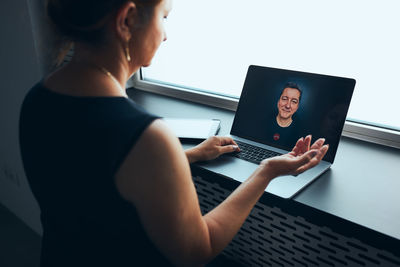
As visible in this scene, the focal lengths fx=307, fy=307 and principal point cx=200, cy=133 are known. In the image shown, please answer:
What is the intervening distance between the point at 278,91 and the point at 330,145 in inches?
9.8

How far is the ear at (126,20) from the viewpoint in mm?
543

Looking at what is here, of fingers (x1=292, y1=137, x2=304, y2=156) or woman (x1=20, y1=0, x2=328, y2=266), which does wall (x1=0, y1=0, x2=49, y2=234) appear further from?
fingers (x1=292, y1=137, x2=304, y2=156)

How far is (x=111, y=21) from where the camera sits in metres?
0.56

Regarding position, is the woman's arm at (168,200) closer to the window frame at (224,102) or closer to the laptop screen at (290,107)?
the laptop screen at (290,107)

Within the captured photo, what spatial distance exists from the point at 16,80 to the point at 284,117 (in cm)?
138

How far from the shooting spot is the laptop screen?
3.03 ft

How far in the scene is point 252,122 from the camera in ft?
3.55

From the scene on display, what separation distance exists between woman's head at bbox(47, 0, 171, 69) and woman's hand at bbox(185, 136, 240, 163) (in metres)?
0.37

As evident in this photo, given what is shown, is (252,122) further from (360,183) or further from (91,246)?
(91,246)

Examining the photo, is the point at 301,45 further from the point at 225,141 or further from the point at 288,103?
the point at 225,141

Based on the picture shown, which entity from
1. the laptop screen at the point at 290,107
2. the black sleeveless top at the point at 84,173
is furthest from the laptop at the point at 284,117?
the black sleeveless top at the point at 84,173

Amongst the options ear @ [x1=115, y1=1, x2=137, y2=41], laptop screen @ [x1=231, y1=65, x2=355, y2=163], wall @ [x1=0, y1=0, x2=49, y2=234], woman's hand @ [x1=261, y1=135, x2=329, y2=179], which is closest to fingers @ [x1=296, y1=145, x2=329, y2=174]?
woman's hand @ [x1=261, y1=135, x2=329, y2=179]

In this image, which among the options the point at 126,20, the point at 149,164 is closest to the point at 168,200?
the point at 149,164

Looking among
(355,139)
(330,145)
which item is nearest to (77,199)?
(330,145)
